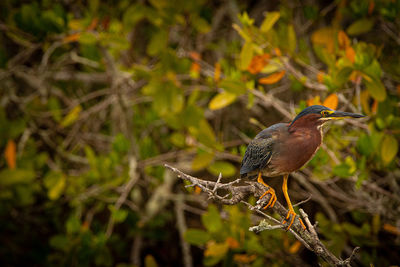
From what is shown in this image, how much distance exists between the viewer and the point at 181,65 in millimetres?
3646

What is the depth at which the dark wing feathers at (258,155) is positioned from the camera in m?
1.30

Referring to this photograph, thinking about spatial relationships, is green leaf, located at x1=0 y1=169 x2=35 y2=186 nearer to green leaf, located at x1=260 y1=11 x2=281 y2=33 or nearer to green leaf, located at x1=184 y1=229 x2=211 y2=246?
green leaf, located at x1=184 y1=229 x2=211 y2=246

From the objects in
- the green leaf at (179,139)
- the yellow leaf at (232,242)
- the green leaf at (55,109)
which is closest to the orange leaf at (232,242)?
the yellow leaf at (232,242)

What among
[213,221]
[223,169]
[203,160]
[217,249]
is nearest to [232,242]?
[217,249]

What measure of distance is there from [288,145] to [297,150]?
0.12 ft

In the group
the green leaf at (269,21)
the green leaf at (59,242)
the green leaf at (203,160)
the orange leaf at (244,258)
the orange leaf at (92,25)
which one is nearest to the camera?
the green leaf at (269,21)

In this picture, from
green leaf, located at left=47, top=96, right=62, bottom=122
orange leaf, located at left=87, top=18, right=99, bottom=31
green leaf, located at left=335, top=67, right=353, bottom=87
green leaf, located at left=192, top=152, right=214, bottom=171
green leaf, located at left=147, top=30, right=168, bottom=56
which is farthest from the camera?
green leaf, located at left=47, top=96, right=62, bottom=122

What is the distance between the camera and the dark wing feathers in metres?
1.30

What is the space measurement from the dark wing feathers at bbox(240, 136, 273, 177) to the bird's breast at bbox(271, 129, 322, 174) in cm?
5

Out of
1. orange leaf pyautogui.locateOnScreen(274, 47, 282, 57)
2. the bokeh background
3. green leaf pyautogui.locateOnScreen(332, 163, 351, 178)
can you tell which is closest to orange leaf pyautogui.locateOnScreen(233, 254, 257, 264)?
the bokeh background

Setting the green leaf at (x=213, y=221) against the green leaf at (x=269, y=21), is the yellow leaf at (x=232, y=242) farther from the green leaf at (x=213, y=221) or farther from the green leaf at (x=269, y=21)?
the green leaf at (x=269, y=21)

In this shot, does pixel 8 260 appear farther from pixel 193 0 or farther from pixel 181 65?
pixel 193 0

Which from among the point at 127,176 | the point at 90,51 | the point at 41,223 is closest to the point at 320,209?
the point at 127,176

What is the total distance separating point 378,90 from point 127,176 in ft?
8.25
